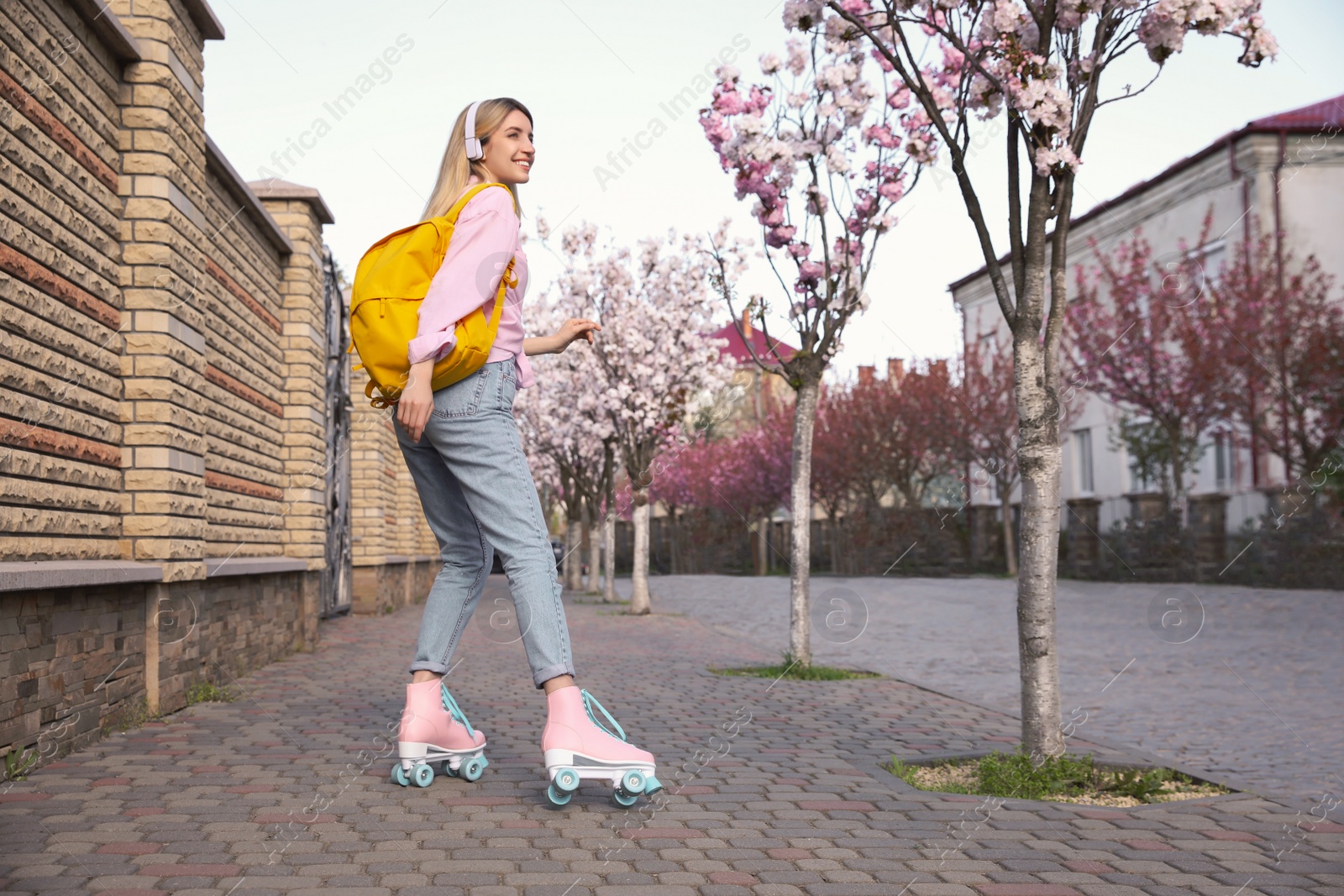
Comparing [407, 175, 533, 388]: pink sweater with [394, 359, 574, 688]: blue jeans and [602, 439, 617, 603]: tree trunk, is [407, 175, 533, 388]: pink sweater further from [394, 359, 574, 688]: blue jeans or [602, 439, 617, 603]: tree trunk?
[602, 439, 617, 603]: tree trunk

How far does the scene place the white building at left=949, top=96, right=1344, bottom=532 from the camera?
2441 cm

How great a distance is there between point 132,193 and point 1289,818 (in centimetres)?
598

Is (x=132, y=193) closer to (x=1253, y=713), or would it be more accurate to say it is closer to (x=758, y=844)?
(x=758, y=844)

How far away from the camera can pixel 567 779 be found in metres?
3.88

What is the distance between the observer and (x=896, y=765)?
5082mm

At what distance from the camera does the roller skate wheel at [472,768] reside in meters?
4.50

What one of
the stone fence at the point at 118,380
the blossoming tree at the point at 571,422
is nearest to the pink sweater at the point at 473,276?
the stone fence at the point at 118,380

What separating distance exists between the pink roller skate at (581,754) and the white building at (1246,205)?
69.1ft

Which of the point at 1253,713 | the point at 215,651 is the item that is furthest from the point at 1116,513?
the point at 215,651

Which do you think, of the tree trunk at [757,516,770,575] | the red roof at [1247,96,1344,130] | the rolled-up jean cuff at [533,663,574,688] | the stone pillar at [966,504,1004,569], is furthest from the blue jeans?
the tree trunk at [757,516,770,575]

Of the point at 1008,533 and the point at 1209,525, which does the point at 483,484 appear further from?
the point at 1008,533

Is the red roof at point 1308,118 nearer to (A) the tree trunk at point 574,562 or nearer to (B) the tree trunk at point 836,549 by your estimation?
(B) the tree trunk at point 836,549

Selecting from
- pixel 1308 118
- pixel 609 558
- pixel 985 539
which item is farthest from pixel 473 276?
pixel 985 539

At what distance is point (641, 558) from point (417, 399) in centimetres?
1579
